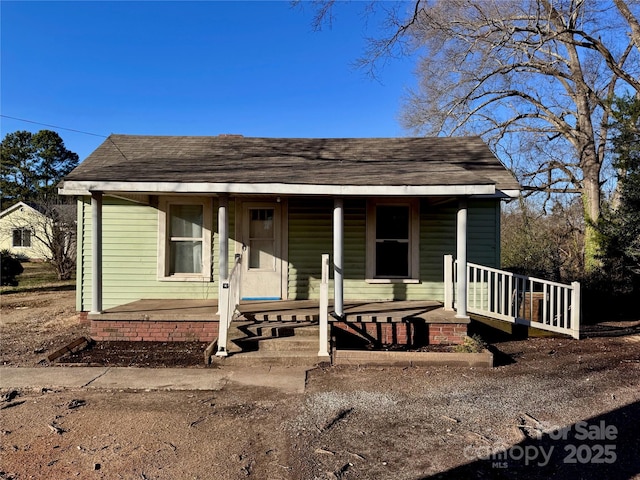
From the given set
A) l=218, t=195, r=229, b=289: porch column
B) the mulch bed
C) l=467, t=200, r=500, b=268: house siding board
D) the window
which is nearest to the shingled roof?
l=218, t=195, r=229, b=289: porch column

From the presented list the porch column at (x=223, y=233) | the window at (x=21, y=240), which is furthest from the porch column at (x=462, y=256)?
the window at (x=21, y=240)

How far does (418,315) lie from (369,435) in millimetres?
3714

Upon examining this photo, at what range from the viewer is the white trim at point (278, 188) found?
22.6 feet

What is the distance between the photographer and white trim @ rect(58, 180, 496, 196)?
6.88 meters

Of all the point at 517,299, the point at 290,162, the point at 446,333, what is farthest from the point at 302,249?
the point at 517,299

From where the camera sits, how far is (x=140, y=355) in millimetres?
6789

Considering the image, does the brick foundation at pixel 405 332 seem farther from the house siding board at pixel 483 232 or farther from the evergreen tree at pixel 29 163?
the evergreen tree at pixel 29 163

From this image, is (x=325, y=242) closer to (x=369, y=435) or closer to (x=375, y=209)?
(x=375, y=209)

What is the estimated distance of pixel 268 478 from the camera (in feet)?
10.5

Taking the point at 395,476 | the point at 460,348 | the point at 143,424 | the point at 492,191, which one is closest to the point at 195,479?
the point at 143,424

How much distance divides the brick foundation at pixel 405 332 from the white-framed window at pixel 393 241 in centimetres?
167

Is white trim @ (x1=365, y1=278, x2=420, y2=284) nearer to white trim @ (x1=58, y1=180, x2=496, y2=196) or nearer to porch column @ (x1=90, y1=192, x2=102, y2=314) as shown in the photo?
white trim @ (x1=58, y1=180, x2=496, y2=196)

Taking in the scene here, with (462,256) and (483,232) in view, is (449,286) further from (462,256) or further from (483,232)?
(483,232)

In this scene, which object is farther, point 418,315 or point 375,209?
point 375,209
